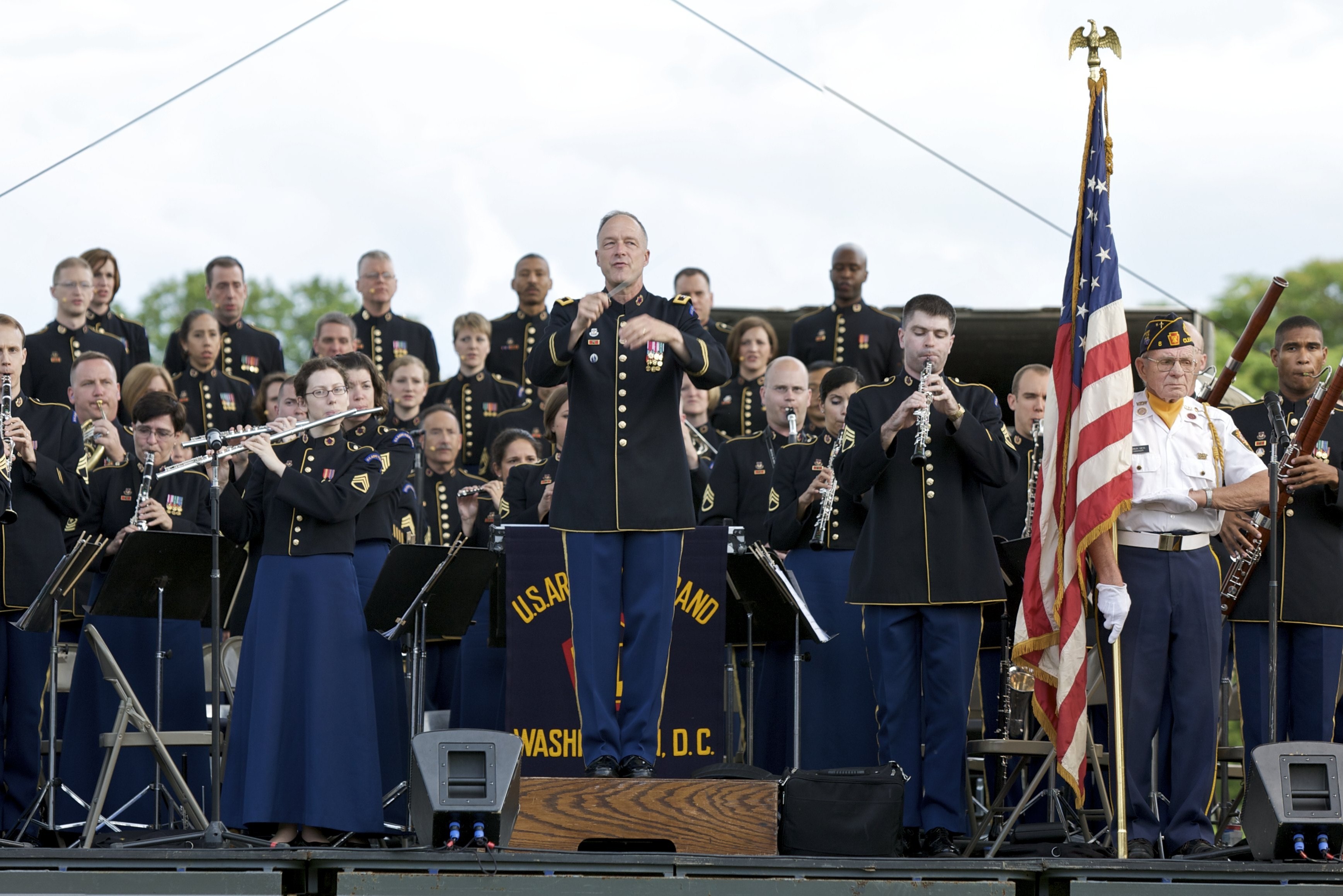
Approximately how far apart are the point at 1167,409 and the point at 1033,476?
1.76m

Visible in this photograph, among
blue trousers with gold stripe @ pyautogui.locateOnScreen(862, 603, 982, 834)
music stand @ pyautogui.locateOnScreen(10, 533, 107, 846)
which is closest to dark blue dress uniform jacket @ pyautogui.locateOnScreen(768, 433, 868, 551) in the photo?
blue trousers with gold stripe @ pyautogui.locateOnScreen(862, 603, 982, 834)

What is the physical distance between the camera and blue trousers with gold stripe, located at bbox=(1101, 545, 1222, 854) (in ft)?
19.0

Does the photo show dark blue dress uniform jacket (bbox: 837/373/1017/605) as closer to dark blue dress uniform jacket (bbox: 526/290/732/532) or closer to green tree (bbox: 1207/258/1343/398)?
dark blue dress uniform jacket (bbox: 526/290/732/532)

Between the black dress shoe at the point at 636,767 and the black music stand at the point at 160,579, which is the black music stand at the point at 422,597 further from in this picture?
the black dress shoe at the point at 636,767

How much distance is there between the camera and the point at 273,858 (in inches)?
201

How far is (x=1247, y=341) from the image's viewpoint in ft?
22.6

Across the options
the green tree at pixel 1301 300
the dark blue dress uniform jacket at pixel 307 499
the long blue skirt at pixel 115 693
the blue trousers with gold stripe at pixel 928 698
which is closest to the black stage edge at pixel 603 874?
the blue trousers with gold stripe at pixel 928 698

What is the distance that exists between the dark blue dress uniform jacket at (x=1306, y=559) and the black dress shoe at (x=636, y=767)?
9.41 ft

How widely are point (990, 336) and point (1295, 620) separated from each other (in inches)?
217

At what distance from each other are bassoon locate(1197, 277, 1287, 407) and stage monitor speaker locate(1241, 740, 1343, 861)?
1750mm

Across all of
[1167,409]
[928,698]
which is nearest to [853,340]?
[928,698]

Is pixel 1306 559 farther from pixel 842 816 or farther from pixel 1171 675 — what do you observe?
pixel 842 816

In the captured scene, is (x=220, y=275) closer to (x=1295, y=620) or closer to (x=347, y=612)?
(x=347, y=612)

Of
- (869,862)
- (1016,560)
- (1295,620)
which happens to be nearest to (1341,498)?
(1295,620)
